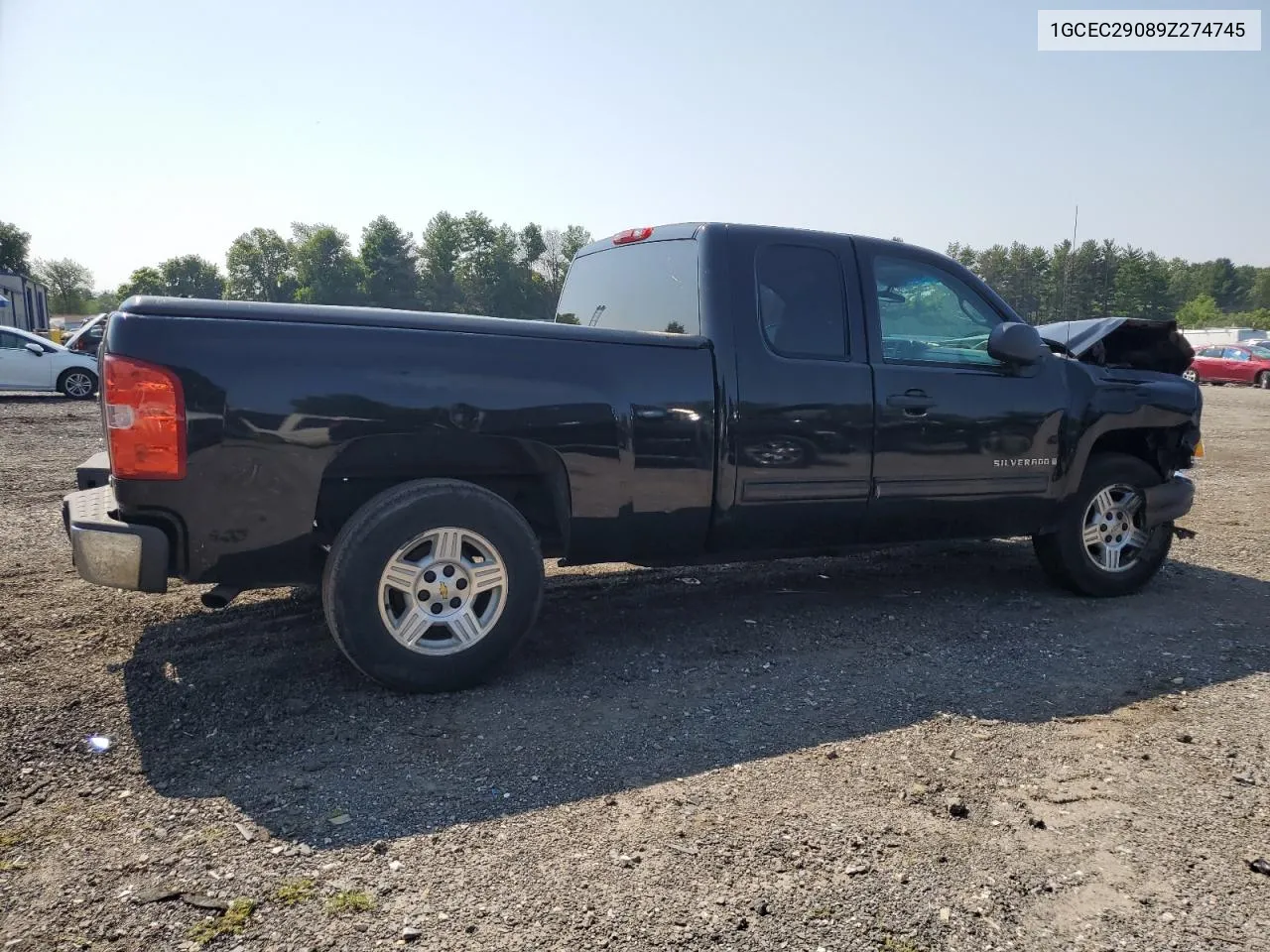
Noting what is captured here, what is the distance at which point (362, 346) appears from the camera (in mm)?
3514

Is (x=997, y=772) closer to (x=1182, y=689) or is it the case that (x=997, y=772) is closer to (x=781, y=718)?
(x=781, y=718)

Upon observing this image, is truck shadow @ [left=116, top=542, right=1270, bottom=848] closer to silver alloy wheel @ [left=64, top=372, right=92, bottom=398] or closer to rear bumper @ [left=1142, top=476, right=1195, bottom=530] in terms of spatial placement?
rear bumper @ [left=1142, top=476, right=1195, bottom=530]

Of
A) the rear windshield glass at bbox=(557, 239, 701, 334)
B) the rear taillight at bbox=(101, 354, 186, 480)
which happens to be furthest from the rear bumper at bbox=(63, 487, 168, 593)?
the rear windshield glass at bbox=(557, 239, 701, 334)

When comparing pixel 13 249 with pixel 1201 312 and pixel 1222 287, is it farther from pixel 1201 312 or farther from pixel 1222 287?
pixel 1222 287

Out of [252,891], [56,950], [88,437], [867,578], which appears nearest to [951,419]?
[867,578]

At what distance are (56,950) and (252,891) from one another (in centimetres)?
44

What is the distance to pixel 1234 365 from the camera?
33.0 meters

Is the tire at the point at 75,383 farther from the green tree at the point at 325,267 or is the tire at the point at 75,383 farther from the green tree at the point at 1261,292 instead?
the green tree at the point at 1261,292

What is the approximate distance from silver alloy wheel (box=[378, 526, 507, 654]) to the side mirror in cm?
291

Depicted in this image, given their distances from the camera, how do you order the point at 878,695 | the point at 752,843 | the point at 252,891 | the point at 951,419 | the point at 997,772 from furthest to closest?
the point at 951,419
the point at 878,695
the point at 997,772
the point at 752,843
the point at 252,891

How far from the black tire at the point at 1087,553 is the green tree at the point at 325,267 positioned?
242 feet

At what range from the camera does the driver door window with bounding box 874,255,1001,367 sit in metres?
4.76

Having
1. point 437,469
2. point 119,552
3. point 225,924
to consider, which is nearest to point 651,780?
point 225,924

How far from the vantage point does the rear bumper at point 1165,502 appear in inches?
214
